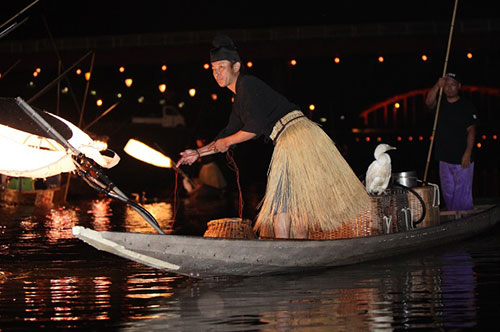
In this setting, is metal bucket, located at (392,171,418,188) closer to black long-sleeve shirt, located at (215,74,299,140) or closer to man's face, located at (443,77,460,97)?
man's face, located at (443,77,460,97)

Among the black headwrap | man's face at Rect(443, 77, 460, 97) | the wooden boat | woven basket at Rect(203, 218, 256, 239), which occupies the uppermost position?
man's face at Rect(443, 77, 460, 97)

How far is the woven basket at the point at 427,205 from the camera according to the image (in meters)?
7.24

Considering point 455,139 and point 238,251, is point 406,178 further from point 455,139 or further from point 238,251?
point 238,251

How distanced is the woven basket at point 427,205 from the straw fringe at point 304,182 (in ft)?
4.72

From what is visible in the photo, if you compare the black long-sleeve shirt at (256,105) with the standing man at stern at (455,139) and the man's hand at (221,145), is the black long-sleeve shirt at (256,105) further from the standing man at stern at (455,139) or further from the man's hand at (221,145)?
the standing man at stern at (455,139)

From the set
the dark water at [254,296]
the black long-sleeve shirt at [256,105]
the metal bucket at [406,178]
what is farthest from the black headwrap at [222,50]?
the metal bucket at [406,178]

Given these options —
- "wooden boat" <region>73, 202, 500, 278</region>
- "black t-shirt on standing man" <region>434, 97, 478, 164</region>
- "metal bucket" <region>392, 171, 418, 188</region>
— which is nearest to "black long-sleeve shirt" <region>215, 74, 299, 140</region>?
"wooden boat" <region>73, 202, 500, 278</region>

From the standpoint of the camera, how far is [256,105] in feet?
18.3

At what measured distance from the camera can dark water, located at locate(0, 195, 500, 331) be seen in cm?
430

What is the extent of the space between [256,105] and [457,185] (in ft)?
11.6

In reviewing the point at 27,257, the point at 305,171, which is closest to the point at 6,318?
the point at 305,171

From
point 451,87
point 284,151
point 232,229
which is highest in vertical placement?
point 451,87

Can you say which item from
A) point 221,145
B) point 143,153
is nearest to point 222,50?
point 221,145

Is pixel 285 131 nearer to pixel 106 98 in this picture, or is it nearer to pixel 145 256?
pixel 145 256
